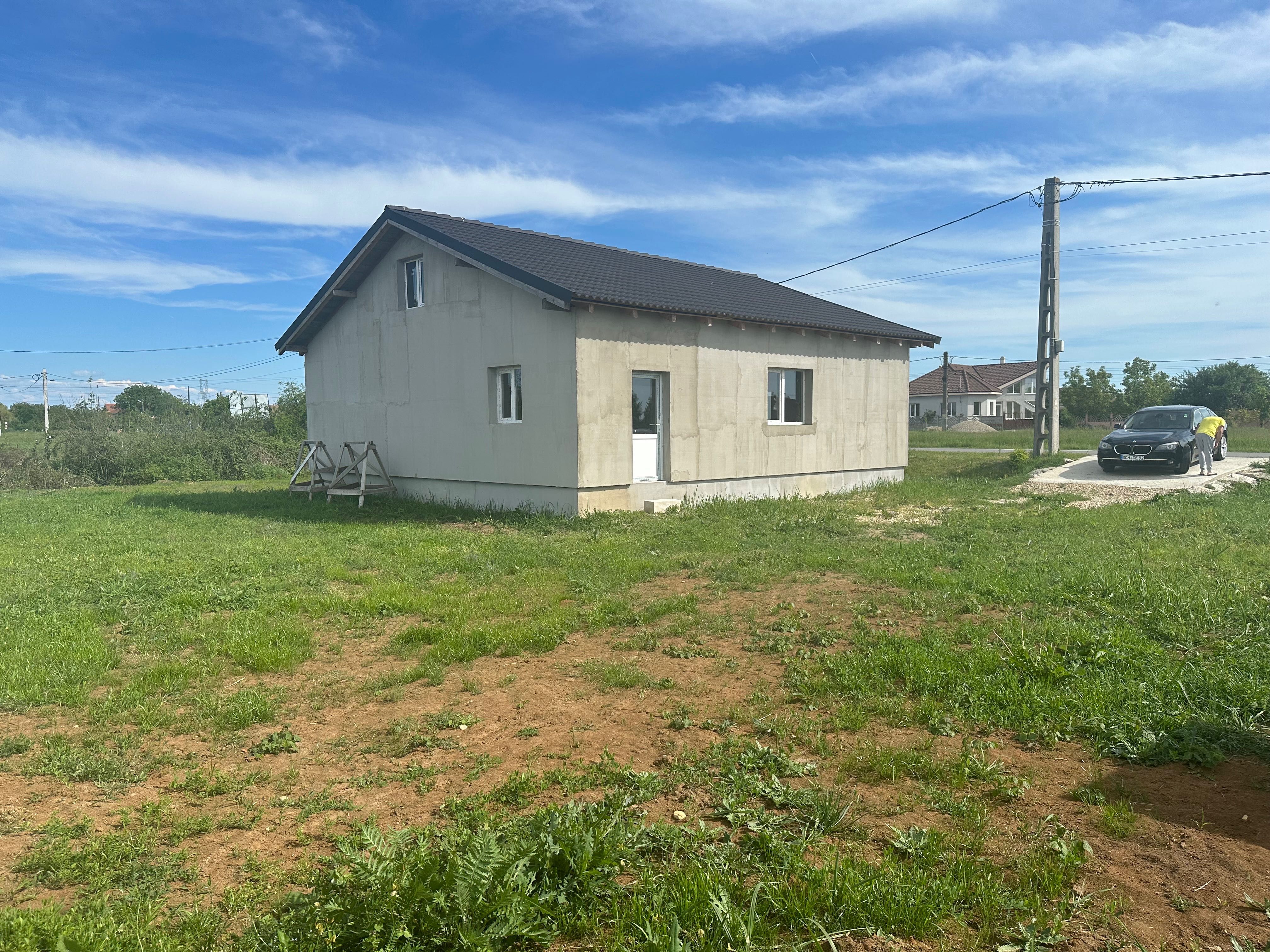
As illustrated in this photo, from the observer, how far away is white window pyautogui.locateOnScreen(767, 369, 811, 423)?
1622 centimetres

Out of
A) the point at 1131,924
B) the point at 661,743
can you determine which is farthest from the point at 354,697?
the point at 1131,924

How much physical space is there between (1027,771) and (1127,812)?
19.4 inches

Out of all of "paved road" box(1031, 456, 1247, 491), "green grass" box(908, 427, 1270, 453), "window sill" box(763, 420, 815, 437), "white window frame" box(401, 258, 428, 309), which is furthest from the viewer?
"green grass" box(908, 427, 1270, 453)

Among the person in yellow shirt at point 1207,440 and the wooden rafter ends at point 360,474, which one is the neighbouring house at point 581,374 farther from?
the person in yellow shirt at point 1207,440

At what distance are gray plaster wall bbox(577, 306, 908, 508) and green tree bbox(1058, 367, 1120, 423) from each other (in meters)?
42.6

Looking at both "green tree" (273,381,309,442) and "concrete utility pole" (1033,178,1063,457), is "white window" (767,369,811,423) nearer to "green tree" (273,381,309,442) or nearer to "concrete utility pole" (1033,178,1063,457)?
"concrete utility pole" (1033,178,1063,457)

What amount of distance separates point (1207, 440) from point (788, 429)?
9480 millimetres

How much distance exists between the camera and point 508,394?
14289mm

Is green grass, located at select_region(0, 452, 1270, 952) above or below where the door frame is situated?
below

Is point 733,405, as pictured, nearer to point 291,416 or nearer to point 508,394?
point 508,394

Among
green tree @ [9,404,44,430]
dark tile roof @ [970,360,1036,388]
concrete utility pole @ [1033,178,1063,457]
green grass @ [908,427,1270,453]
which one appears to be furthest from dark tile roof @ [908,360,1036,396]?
→ green tree @ [9,404,44,430]

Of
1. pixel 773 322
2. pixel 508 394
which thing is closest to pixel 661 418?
pixel 508 394

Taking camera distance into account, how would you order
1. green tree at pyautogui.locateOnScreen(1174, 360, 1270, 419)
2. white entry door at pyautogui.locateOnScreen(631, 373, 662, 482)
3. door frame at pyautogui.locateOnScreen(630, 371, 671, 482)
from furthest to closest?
green tree at pyautogui.locateOnScreen(1174, 360, 1270, 419) → door frame at pyautogui.locateOnScreen(630, 371, 671, 482) → white entry door at pyautogui.locateOnScreen(631, 373, 662, 482)

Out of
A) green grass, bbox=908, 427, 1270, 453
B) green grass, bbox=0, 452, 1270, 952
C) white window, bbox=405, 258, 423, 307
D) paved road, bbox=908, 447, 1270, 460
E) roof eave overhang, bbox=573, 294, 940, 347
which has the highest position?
white window, bbox=405, 258, 423, 307
